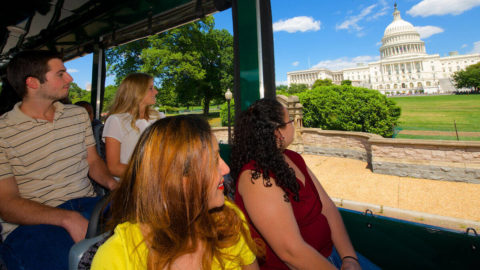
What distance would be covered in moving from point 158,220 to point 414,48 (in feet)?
305

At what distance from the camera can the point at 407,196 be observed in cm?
508

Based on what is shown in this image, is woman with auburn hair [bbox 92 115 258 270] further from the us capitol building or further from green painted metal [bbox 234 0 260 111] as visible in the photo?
the us capitol building

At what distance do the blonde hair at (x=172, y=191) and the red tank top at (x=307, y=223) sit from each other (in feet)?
1.44

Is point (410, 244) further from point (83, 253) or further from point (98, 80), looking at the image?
point (98, 80)

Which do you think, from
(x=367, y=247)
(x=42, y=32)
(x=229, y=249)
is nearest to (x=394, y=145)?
(x=367, y=247)

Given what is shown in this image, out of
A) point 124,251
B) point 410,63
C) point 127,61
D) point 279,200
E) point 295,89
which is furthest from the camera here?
point 410,63

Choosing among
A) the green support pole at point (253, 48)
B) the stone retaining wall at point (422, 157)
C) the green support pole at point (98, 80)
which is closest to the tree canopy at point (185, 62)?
the green support pole at point (98, 80)

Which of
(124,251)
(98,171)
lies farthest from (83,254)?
(98,171)

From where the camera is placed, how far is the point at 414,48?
241 feet

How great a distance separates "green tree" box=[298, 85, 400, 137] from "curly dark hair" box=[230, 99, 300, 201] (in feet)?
29.6

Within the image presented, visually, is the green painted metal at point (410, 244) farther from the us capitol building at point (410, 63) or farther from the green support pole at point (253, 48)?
the us capitol building at point (410, 63)

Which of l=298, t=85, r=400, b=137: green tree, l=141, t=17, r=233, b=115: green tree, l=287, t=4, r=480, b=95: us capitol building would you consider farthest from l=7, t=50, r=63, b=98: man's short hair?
l=287, t=4, r=480, b=95: us capitol building

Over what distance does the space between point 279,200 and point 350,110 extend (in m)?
9.53

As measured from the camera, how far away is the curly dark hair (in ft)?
3.77
